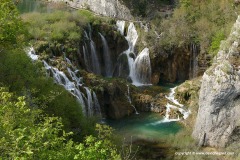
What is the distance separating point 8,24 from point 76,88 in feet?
40.2

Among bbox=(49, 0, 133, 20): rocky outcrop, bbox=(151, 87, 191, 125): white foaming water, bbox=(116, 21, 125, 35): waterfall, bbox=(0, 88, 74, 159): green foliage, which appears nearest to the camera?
bbox=(0, 88, 74, 159): green foliage

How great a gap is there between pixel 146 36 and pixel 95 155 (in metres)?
28.9

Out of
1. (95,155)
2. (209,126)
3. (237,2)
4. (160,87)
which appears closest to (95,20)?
(160,87)

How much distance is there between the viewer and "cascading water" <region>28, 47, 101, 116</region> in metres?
25.7

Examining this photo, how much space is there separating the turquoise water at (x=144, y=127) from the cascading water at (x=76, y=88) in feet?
5.98

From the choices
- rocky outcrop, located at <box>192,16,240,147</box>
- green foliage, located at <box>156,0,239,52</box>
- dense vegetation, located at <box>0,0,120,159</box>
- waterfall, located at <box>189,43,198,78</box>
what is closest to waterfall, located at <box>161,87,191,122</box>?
rocky outcrop, located at <box>192,16,240,147</box>

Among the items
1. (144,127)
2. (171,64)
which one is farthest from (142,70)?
(144,127)

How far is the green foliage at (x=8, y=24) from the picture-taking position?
1387 cm

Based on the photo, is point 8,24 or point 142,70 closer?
point 8,24

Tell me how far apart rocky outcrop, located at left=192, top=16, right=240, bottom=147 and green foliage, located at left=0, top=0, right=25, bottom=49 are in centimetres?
1327

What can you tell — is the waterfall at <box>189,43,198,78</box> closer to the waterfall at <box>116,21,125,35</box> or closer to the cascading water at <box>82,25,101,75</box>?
the waterfall at <box>116,21,125,35</box>

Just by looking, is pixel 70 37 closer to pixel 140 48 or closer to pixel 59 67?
pixel 59 67

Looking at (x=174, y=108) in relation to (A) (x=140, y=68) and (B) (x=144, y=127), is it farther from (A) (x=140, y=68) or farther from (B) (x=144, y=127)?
(A) (x=140, y=68)

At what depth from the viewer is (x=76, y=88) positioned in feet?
85.1
